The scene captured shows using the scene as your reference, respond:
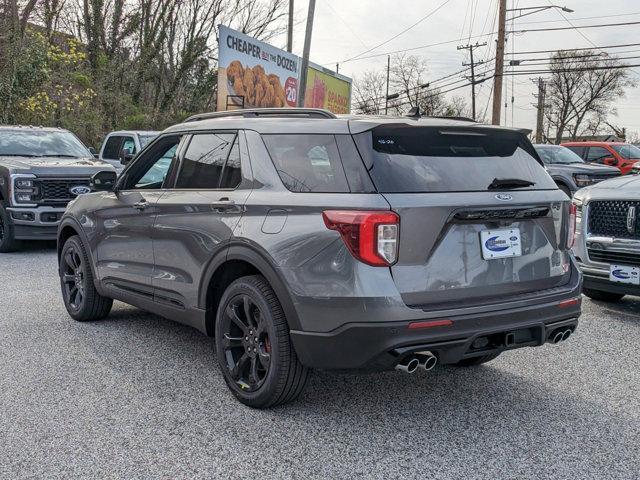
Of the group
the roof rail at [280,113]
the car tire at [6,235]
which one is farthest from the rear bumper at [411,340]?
the car tire at [6,235]

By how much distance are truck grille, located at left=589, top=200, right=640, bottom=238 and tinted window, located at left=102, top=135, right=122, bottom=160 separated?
11.3 meters

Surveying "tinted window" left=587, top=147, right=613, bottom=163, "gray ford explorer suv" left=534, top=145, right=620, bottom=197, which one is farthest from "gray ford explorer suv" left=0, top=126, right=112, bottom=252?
"tinted window" left=587, top=147, right=613, bottom=163

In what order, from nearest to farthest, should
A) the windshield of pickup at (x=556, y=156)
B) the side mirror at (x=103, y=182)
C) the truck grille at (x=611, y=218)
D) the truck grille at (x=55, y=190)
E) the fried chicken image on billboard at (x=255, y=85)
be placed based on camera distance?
the side mirror at (x=103, y=182) < the truck grille at (x=611, y=218) < the truck grille at (x=55, y=190) < the windshield of pickup at (x=556, y=156) < the fried chicken image on billboard at (x=255, y=85)

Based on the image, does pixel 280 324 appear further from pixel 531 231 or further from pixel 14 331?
pixel 14 331

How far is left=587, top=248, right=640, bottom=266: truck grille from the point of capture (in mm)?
6039

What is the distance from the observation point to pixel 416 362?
3.44 metres

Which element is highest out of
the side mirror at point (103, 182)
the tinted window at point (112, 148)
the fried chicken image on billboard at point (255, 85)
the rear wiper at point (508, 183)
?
the fried chicken image on billboard at point (255, 85)

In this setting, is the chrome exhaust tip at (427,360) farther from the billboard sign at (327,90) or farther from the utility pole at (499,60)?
the utility pole at (499,60)

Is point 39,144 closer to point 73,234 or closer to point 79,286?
point 73,234

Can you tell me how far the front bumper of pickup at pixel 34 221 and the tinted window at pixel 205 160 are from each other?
19.9 feet

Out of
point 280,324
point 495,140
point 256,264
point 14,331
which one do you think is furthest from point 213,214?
point 14,331

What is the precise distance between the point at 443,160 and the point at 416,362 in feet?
3.60

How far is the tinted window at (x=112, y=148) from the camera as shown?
49.9 ft

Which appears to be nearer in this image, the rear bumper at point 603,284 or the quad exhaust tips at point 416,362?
the quad exhaust tips at point 416,362
